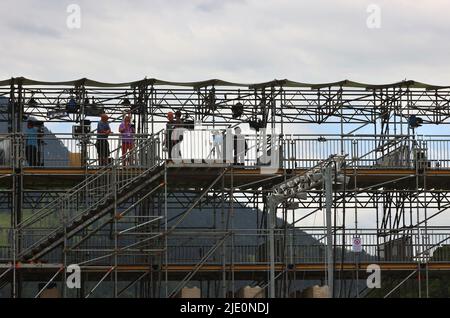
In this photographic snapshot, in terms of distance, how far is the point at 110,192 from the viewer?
4528 centimetres

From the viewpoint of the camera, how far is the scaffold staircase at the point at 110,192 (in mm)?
44969

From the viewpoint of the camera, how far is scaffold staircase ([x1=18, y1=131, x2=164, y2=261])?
44969 mm

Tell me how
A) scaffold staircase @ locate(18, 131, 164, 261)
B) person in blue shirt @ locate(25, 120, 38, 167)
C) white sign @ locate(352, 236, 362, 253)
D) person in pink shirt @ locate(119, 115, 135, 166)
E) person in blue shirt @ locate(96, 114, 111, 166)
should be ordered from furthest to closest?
white sign @ locate(352, 236, 362, 253)
person in blue shirt @ locate(25, 120, 38, 167)
person in blue shirt @ locate(96, 114, 111, 166)
person in pink shirt @ locate(119, 115, 135, 166)
scaffold staircase @ locate(18, 131, 164, 261)

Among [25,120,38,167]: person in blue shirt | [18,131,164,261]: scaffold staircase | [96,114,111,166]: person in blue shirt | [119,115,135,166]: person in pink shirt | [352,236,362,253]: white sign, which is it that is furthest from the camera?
[352,236,362,253]: white sign

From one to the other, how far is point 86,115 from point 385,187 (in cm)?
1082

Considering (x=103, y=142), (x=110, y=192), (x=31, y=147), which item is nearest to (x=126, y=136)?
(x=103, y=142)

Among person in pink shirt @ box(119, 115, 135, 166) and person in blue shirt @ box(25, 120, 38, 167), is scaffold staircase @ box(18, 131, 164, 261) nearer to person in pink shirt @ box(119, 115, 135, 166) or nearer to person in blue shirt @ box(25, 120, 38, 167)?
person in pink shirt @ box(119, 115, 135, 166)

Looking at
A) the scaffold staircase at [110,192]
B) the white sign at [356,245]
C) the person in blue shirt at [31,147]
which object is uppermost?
the person in blue shirt at [31,147]

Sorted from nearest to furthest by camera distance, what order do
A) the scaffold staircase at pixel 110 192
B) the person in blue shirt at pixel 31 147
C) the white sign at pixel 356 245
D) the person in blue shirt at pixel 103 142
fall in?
the scaffold staircase at pixel 110 192
the person in blue shirt at pixel 103 142
the person in blue shirt at pixel 31 147
the white sign at pixel 356 245

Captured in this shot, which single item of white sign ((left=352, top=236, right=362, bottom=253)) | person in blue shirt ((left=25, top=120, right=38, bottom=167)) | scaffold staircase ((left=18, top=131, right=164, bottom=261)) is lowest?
white sign ((left=352, top=236, right=362, bottom=253))

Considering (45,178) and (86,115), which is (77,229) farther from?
(86,115)

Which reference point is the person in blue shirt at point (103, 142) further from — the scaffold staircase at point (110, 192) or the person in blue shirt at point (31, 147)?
the person in blue shirt at point (31, 147)

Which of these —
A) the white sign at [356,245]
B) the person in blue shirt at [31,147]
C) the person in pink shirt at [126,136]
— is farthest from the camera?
the white sign at [356,245]

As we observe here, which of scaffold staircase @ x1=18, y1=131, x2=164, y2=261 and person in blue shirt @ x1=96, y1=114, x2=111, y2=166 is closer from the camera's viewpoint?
scaffold staircase @ x1=18, y1=131, x2=164, y2=261
